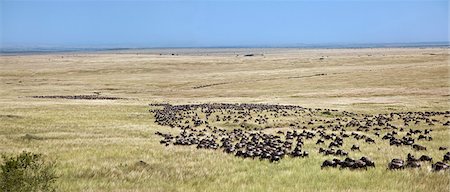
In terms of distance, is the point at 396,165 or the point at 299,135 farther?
the point at 299,135

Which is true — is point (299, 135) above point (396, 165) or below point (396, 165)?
below

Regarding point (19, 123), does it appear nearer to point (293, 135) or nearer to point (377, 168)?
point (293, 135)

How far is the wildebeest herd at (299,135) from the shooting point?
56.2 ft

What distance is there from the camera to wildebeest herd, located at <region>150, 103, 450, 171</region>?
56.2 feet

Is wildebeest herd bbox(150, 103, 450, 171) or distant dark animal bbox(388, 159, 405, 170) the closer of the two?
distant dark animal bbox(388, 159, 405, 170)

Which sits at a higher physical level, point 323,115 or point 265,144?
point 265,144

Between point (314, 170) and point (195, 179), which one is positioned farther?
point (314, 170)

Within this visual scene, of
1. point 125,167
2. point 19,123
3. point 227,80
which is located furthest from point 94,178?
point 227,80

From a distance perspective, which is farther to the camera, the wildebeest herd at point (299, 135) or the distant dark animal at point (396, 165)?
the wildebeest herd at point (299, 135)

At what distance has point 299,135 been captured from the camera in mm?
25391

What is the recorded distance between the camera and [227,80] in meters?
112

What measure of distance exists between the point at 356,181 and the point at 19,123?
28104mm

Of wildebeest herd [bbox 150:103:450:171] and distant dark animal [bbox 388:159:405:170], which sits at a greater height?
distant dark animal [bbox 388:159:405:170]

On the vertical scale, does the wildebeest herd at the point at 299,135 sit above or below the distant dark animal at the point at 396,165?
below
